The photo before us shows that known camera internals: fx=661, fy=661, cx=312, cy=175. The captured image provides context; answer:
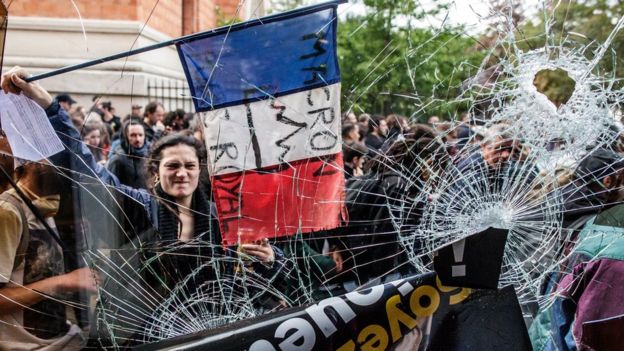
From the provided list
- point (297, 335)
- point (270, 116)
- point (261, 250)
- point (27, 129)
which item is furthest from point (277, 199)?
point (27, 129)

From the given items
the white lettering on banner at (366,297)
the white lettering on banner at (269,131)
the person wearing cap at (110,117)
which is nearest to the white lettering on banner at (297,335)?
the white lettering on banner at (366,297)

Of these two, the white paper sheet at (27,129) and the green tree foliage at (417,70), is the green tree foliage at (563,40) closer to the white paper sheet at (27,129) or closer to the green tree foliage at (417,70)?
the green tree foliage at (417,70)

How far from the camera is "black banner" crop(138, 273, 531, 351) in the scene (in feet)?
6.84

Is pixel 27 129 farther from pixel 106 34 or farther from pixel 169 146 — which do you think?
pixel 106 34

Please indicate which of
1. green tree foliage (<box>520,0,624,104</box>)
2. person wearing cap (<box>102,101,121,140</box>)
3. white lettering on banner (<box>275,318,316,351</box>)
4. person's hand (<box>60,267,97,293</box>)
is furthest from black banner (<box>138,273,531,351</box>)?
person wearing cap (<box>102,101,121,140</box>)

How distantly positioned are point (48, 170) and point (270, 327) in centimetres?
123

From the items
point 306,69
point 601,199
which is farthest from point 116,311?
point 601,199

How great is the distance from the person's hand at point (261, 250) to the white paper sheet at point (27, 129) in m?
0.87

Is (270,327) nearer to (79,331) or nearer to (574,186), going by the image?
(79,331)

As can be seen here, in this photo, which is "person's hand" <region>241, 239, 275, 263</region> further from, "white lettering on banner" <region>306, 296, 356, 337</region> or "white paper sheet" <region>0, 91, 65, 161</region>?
"white paper sheet" <region>0, 91, 65, 161</region>

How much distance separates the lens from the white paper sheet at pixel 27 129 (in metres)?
2.61

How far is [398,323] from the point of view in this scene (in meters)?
2.23

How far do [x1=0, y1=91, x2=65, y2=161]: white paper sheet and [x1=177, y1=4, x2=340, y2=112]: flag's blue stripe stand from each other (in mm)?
638

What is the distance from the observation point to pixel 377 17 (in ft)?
10.4
